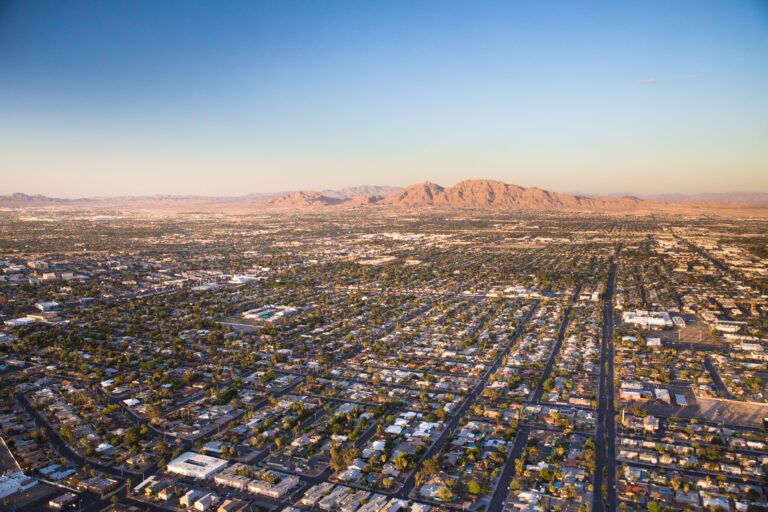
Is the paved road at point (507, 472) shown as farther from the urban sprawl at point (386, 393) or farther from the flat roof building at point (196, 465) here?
the flat roof building at point (196, 465)

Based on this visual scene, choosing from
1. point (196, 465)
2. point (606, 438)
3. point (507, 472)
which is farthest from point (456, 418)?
point (196, 465)

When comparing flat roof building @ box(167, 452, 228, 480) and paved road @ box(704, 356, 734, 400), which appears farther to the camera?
paved road @ box(704, 356, 734, 400)

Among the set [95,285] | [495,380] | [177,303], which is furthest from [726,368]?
[95,285]

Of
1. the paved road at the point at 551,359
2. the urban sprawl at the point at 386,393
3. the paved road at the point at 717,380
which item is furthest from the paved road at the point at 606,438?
the paved road at the point at 717,380

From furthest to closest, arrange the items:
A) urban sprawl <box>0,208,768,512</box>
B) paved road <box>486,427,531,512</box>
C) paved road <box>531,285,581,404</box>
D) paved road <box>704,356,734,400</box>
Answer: paved road <box>531,285,581,404</box>, paved road <box>704,356,734,400</box>, urban sprawl <box>0,208,768,512</box>, paved road <box>486,427,531,512</box>

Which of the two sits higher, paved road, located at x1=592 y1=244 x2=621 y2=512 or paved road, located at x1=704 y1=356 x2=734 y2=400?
paved road, located at x1=704 y1=356 x2=734 y2=400

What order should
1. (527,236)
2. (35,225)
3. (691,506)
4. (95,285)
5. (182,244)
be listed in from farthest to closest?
(35,225), (527,236), (182,244), (95,285), (691,506)

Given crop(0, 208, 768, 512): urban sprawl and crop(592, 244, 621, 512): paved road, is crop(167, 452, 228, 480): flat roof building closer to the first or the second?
crop(0, 208, 768, 512): urban sprawl

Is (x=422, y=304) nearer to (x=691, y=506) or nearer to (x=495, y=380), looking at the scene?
(x=495, y=380)

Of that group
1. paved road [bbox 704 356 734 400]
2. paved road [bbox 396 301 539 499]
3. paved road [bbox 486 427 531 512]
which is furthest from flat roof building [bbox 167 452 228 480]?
paved road [bbox 704 356 734 400]

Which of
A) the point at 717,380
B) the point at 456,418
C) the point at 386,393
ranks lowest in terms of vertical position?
the point at 456,418

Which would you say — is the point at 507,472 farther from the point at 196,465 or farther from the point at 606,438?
the point at 196,465
